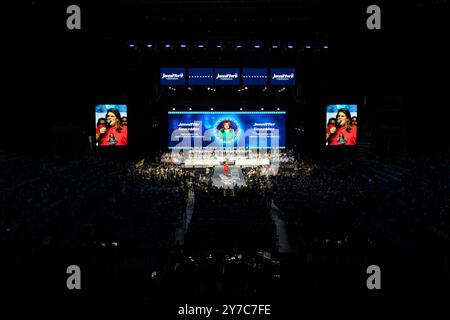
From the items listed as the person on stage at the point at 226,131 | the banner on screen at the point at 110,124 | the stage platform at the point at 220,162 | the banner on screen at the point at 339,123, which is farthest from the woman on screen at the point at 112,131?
the banner on screen at the point at 339,123

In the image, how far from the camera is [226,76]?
22.5m

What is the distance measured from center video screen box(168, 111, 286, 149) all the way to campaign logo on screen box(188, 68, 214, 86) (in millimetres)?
6801

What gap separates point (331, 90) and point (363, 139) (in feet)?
14.8

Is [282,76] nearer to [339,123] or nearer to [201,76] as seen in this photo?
[201,76]

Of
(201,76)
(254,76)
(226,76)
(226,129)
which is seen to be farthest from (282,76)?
(226,129)

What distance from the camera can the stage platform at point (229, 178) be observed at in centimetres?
2116

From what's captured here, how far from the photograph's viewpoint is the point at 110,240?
35.8 ft

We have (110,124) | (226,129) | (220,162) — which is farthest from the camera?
(226,129)

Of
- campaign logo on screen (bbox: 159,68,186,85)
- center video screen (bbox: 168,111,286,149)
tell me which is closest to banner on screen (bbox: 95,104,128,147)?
campaign logo on screen (bbox: 159,68,186,85)

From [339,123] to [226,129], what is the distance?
8360 mm

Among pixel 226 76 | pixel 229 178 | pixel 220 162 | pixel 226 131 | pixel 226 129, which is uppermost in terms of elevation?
pixel 226 76

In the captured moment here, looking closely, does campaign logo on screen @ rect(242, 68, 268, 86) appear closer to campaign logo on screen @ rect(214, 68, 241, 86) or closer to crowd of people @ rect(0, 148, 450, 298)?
campaign logo on screen @ rect(214, 68, 241, 86)

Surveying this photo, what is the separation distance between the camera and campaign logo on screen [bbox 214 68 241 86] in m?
22.5

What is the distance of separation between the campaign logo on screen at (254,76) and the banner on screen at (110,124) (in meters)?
7.28
